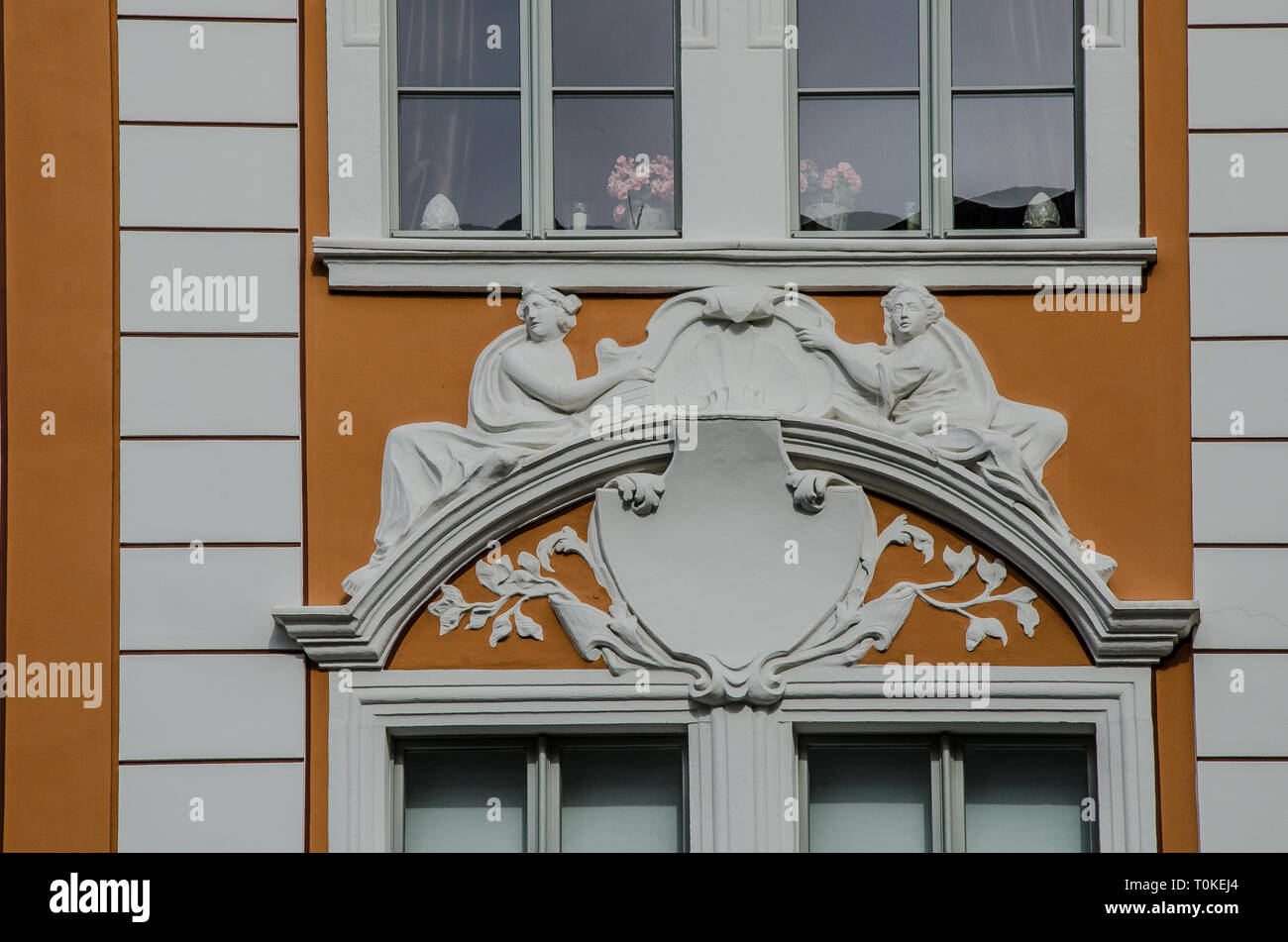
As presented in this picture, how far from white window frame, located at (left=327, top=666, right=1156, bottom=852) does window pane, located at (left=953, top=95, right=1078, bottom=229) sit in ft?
7.58

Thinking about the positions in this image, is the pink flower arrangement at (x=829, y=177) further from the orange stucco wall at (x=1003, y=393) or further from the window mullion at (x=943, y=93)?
the orange stucco wall at (x=1003, y=393)

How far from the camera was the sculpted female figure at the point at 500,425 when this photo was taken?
9570mm

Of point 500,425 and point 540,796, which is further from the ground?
point 500,425

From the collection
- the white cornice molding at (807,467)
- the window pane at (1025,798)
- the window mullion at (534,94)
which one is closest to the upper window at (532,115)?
the window mullion at (534,94)

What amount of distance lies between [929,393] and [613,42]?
2438 millimetres

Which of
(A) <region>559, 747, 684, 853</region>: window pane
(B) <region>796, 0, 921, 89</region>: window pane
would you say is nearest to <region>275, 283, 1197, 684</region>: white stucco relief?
(A) <region>559, 747, 684, 853</region>: window pane

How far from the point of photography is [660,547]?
31.7 feet

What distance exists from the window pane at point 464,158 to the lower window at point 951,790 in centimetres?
310

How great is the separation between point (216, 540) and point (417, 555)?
3.19 feet

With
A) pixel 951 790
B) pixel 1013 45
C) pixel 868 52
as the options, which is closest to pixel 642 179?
pixel 868 52

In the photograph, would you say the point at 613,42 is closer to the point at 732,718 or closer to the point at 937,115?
the point at 937,115

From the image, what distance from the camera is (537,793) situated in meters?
9.69

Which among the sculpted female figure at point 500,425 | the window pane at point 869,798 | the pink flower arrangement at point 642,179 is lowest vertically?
the window pane at point 869,798

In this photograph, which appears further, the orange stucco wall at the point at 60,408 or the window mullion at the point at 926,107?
the window mullion at the point at 926,107
